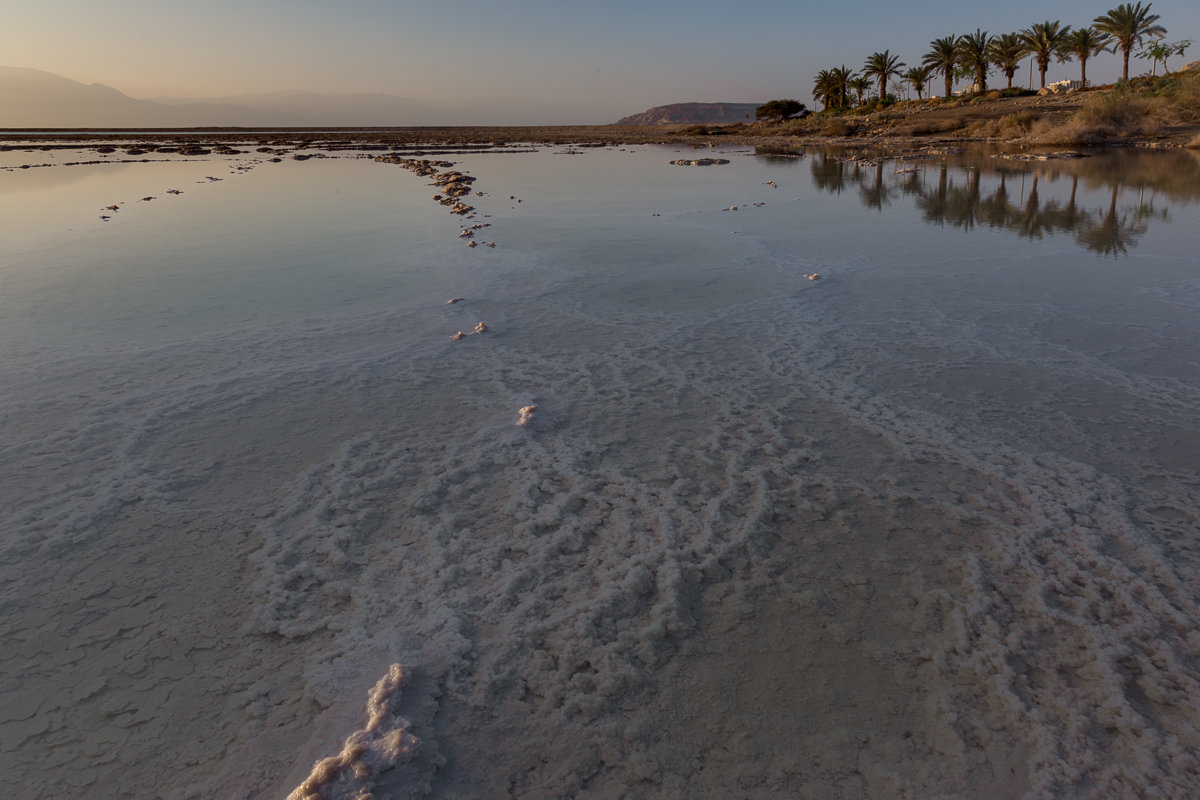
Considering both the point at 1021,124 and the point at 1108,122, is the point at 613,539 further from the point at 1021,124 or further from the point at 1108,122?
the point at 1021,124

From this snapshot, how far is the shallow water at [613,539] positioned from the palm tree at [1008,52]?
206ft

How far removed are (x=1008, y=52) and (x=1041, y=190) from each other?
5353 cm

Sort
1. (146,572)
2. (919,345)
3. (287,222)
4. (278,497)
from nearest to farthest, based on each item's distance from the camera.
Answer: (146,572) → (278,497) → (919,345) → (287,222)

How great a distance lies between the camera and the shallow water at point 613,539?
2.43 m

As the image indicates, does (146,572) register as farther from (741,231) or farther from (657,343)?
(741,231)

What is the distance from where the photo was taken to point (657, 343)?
6684 mm

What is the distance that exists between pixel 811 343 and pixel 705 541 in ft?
11.6

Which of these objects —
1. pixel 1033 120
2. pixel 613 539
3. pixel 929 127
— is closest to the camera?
pixel 613 539

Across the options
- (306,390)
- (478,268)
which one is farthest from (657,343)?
(478,268)

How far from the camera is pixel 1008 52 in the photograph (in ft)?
190

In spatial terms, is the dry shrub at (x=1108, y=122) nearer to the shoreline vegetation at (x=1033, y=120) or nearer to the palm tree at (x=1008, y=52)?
the shoreline vegetation at (x=1033, y=120)

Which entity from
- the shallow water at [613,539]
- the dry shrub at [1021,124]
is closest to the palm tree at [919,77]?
the dry shrub at [1021,124]

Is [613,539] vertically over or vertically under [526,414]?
under

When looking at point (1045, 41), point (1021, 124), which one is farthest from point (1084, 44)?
point (1021, 124)
